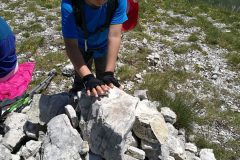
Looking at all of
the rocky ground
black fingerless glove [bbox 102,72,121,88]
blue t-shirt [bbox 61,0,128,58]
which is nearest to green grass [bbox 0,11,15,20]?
the rocky ground

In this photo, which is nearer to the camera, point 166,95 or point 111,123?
point 111,123

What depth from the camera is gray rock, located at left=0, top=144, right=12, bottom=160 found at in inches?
219

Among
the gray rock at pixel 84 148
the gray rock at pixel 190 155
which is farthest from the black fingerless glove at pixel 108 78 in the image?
the gray rock at pixel 190 155

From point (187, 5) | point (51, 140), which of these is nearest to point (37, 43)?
Result: point (51, 140)

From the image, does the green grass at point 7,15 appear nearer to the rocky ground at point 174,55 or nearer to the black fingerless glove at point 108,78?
the rocky ground at point 174,55

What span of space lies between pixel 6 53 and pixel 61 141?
87.2 inches

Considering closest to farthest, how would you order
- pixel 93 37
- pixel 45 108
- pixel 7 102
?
pixel 93 37 → pixel 45 108 → pixel 7 102

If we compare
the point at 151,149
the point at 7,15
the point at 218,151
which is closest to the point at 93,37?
the point at 151,149

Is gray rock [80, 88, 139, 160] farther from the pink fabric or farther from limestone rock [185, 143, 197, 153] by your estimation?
the pink fabric

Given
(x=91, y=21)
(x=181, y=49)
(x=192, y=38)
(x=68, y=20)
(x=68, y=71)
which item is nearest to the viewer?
(x=68, y=20)

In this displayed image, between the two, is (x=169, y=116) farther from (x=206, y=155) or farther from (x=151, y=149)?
(x=151, y=149)

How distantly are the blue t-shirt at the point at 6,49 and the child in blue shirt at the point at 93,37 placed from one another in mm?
1384

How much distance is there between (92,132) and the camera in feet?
17.5

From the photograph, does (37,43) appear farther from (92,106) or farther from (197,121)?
(92,106)
